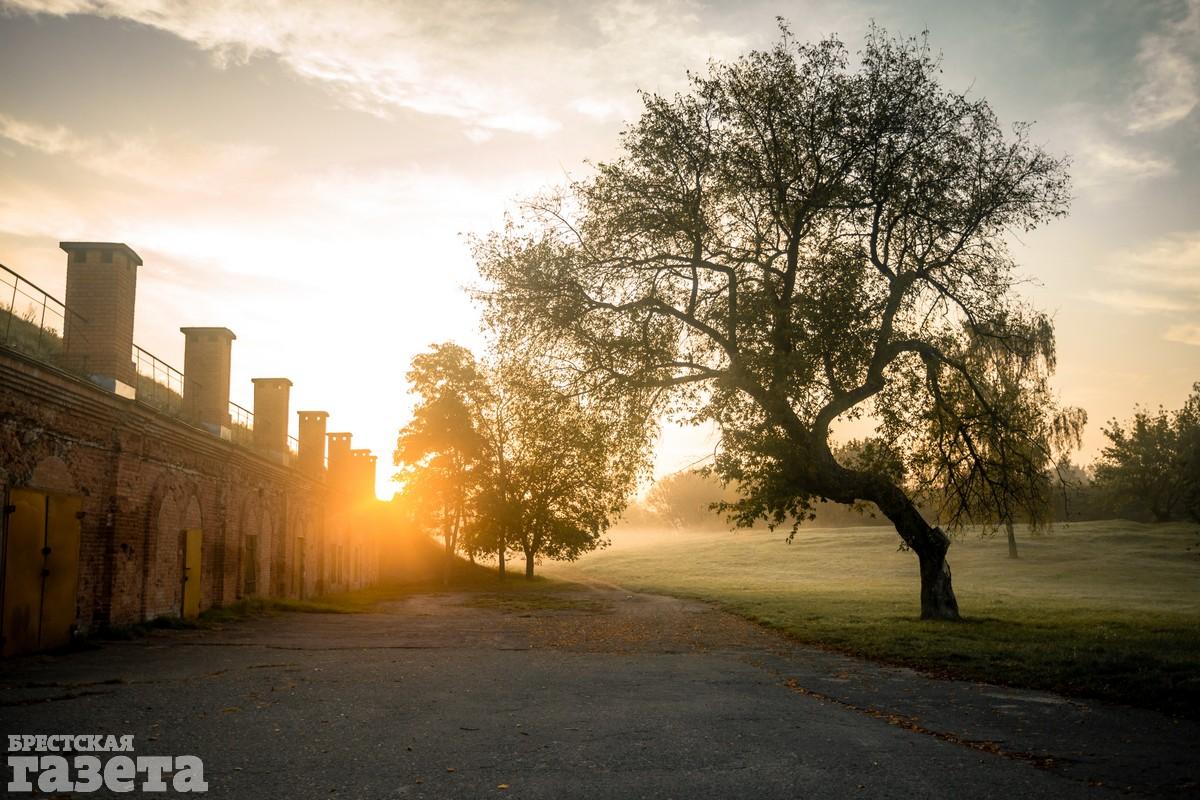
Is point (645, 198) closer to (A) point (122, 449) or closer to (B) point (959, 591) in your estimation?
(A) point (122, 449)

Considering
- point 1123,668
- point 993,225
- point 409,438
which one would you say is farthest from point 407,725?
point 409,438

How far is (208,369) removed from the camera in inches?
964

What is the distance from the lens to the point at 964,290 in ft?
68.1

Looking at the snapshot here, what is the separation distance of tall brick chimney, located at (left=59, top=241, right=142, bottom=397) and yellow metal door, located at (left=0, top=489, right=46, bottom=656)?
11.7ft

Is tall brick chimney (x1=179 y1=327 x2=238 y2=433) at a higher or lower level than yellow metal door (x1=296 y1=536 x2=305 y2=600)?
higher

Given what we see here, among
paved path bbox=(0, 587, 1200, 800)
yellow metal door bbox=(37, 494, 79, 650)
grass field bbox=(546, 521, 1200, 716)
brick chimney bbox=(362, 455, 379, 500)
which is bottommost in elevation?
grass field bbox=(546, 521, 1200, 716)

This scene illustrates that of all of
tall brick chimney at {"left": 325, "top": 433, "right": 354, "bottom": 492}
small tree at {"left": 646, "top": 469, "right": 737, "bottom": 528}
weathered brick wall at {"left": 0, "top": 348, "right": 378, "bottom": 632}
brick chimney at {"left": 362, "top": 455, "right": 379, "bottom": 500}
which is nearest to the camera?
weathered brick wall at {"left": 0, "top": 348, "right": 378, "bottom": 632}

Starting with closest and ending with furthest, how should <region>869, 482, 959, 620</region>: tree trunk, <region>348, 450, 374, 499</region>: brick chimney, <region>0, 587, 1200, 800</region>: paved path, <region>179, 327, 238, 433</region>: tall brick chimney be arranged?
<region>0, 587, 1200, 800</region>: paved path < <region>869, 482, 959, 620</region>: tree trunk < <region>179, 327, 238, 433</region>: tall brick chimney < <region>348, 450, 374, 499</region>: brick chimney

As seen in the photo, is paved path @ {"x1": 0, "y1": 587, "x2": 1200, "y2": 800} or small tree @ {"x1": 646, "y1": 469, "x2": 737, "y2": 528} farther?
small tree @ {"x1": 646, "y1": 469, "x2": 737, "y2": 528}

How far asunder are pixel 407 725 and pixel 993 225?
18.8 meters

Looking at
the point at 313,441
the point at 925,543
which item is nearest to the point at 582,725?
the point at 925,543

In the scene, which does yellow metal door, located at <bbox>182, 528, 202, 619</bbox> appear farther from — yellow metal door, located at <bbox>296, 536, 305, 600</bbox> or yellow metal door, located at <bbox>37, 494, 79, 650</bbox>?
yellow metal door, located at <bbox>296, 536, 305, 600</bbox>

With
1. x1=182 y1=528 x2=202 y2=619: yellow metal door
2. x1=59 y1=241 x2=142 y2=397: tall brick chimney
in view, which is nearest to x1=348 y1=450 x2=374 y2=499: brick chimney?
x1=182 y1=528 x2=202 y2=619: yellow metal door

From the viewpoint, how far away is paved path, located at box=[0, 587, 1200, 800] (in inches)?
251
